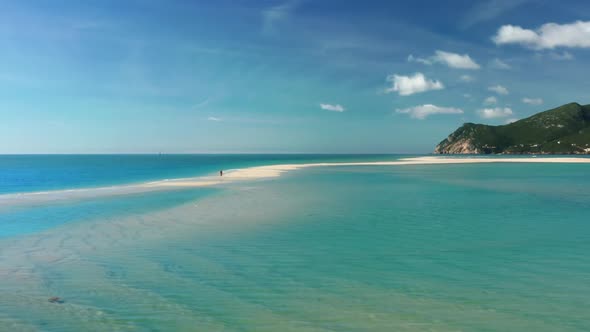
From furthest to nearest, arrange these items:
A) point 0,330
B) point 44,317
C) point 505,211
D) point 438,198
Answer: point 438,198 < point 505,211 < point 44,317 < point 0,330

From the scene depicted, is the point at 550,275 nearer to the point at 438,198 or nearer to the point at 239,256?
the point at 239,256

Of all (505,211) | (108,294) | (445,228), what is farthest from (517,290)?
(505,211)

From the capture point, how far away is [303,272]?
12016mm

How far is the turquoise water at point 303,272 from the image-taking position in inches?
336

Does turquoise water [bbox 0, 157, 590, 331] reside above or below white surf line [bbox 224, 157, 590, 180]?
below

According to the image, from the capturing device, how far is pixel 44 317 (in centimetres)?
872

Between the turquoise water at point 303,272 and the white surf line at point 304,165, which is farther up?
the white surf line at point 304,165

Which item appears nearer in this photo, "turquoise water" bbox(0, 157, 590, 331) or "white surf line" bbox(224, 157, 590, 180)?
"turquoise water" bbox(0, 157, 590, 331)

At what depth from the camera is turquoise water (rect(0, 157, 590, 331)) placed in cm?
853

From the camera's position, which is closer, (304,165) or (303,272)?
(303,272)

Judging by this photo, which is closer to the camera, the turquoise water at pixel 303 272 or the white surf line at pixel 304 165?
the turquoise water at pixel 303 272

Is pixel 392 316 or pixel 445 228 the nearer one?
pixel 392 316

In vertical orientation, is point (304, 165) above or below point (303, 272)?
above

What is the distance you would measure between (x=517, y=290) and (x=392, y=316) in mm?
4339
